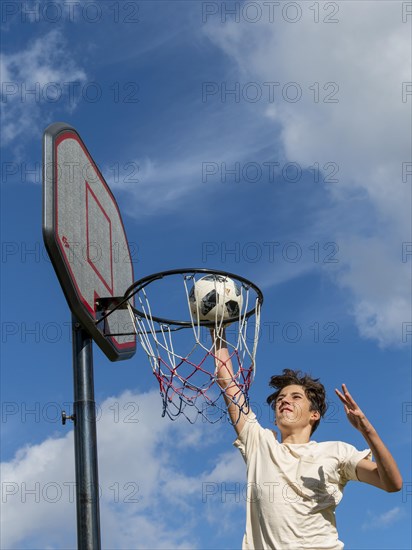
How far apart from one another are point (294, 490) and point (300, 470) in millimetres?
137

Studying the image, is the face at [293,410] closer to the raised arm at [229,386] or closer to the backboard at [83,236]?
the raised arm at [229,386]

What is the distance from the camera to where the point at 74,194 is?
6.70m

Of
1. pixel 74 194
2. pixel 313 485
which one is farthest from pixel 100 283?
pixel 313 485

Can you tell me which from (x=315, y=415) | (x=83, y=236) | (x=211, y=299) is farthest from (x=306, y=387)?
(x=83, y=236)

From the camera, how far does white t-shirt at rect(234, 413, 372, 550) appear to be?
4.76m

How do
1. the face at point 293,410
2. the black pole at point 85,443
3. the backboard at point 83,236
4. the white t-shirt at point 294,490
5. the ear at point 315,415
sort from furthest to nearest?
the backboard at point 83,236
the black pole at point 85,443
the ear at point 315,415
the face at point 293,410
the white t-shirt at point 294,490

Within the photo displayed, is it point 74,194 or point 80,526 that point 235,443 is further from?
point 74,194

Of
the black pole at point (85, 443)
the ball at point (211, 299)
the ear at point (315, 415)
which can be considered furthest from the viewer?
the ball at point (211, 299)

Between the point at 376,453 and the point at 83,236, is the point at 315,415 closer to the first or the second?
the point at 376,453

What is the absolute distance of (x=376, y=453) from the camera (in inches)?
188

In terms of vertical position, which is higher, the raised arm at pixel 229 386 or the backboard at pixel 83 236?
the backboard at pixel 83 236

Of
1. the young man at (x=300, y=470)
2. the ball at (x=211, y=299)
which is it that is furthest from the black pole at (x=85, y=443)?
the young man at (x=300, y=470)

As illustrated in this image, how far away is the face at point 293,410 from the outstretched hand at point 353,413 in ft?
1.74

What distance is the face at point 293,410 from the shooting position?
5312 mm
